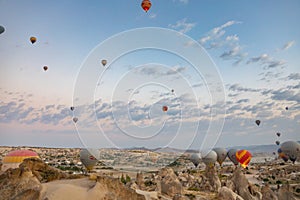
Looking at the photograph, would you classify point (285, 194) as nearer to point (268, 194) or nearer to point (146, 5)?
point (268, 194)

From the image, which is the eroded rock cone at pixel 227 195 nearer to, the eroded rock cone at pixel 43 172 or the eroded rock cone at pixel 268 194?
the eroded rock cone at pixel 268 194

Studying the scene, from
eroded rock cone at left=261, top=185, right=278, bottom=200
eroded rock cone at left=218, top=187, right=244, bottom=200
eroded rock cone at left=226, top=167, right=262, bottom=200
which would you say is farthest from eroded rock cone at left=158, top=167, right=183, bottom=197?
eroded rock cone at left=218, top=187, right=244, bottom=200

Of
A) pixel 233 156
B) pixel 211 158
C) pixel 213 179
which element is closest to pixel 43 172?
pixel 213 179

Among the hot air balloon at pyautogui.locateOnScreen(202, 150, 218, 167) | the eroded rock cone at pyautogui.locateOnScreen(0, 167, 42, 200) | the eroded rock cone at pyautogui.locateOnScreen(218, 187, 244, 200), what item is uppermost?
the eroded rock cone at pyautogui.locateOnScreen(0, 167, 42, 200)

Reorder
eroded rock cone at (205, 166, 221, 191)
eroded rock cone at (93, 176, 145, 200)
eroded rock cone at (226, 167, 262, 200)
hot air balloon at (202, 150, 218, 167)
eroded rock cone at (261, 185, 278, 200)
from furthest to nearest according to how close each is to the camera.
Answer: hot air balloon at (202, 150, 218, 167) < eroded rock cone at (205, 166, 221, 191) < eroded rock cone at (226, 167, 262, 200) < eroded rock cone at (261, 185, 278, 200) < eroded rock cone at (93, 176, 145, 200)

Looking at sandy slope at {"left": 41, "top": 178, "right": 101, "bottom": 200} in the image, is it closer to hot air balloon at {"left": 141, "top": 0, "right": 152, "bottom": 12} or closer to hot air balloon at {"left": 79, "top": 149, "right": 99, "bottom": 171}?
hot air balloon at {"left": 141, "top": 0, "right": 152, "bottom": 12}

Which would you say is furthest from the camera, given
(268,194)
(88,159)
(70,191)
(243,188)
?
(88,159)

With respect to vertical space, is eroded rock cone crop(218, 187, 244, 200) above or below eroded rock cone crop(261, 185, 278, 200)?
above

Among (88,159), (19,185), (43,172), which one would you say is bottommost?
(19,185)

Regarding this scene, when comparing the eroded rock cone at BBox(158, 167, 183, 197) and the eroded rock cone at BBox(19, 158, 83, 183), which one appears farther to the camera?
the eroded rock cone at BBox(158, 167, 183, 197)
